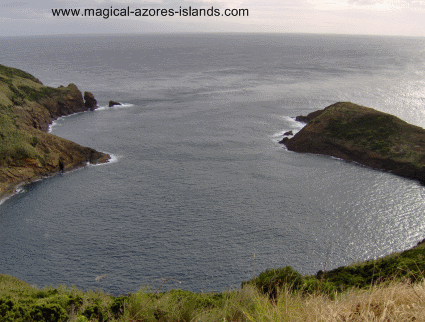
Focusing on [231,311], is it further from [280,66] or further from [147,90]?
[280,66]

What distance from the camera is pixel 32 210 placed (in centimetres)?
4556

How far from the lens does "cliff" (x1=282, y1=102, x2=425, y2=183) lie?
59.0 meters

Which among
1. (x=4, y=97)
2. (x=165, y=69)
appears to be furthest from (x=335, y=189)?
(x=165, y=69)

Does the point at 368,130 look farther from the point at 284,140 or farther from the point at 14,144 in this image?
the point at 14,144

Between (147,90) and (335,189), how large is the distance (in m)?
96.0

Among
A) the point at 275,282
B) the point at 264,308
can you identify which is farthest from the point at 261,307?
the point at 275,282

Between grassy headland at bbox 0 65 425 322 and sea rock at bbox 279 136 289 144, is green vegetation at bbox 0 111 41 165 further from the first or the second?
sea rock at bbox 279 136 289 144

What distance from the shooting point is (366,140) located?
66125mm

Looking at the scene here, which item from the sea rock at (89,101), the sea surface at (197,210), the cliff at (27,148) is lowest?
the sea surface at (197,210)

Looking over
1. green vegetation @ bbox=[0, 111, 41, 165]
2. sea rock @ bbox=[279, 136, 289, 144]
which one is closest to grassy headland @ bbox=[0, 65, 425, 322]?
green vegetation @ bbox=[0, 111, 41, 165]

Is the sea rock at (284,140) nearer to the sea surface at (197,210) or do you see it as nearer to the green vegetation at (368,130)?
the sea surface at (197,210)

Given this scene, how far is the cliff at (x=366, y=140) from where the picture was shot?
5903 centimetres

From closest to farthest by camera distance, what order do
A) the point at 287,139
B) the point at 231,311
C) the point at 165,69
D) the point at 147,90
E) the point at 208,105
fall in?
the point at 231,311
the point at 287,139
the point at 208,105
the point at 147,90
the point at 165,69

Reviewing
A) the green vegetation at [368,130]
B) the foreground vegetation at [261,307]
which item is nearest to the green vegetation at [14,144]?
the foreground vegetation at [261,307]
